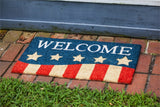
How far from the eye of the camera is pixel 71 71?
322 centimetres

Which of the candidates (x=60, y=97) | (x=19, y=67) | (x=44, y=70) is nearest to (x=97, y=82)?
(x=60, y=97)

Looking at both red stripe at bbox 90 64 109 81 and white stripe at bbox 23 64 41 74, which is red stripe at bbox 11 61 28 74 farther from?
red stripe at bbox 90 64 109 81

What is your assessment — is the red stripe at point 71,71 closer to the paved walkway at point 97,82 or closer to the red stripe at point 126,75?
the paved walkway at point 97,82

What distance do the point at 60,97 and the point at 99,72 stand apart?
1.83 feet

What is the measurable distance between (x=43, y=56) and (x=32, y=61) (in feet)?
0.51

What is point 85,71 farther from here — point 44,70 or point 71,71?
→ point 44,70

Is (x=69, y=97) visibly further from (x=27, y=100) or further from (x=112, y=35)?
(x=112, y=35)

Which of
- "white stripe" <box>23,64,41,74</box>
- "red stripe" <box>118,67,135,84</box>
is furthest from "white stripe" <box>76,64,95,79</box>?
"white stripe" <box>23,64,41,74</box>

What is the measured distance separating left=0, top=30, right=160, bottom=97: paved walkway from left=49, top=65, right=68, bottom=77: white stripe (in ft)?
0.19

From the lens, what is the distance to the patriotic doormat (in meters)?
3.14

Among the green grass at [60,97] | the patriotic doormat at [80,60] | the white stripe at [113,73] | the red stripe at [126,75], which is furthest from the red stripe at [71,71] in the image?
the red stripe at [126,75]

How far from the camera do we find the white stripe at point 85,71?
3135 mm

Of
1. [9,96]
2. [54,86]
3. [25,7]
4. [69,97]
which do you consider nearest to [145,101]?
[69,97]

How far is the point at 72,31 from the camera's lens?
155 inches
